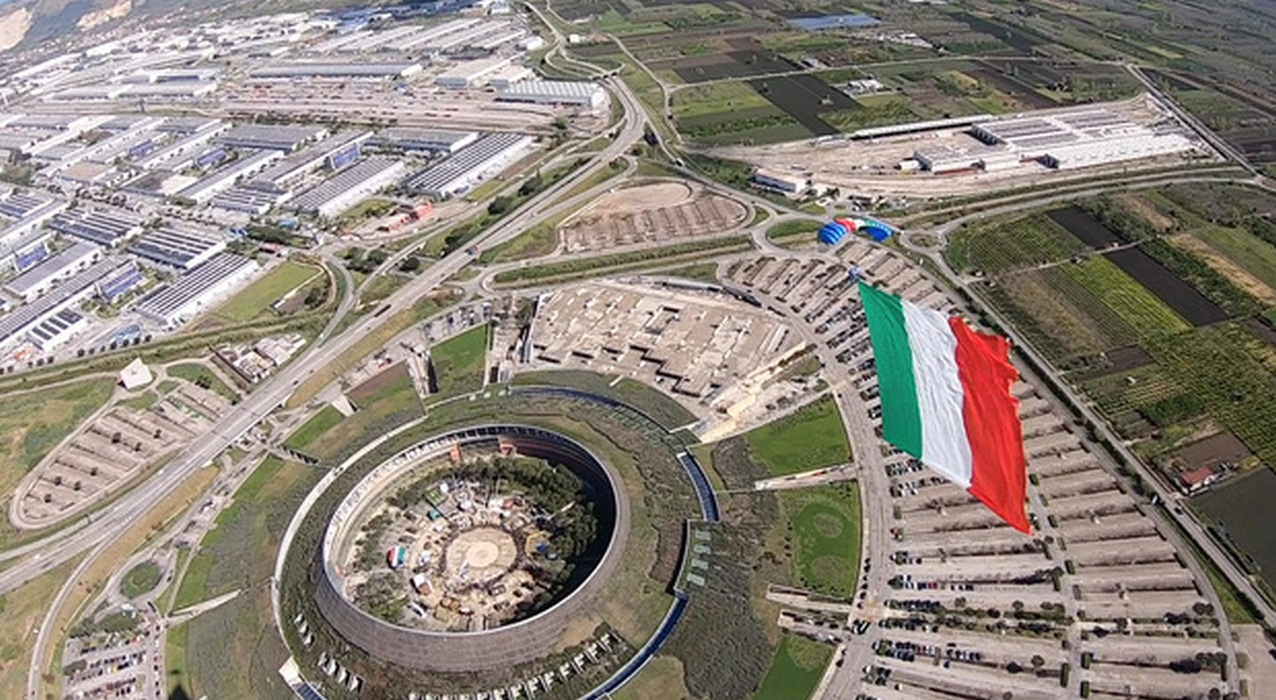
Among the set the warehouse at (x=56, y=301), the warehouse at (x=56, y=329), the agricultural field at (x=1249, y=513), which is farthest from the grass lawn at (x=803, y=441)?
the warehouse at (x=56, y=301)

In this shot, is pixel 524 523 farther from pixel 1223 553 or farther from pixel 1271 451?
pixel 1271 451

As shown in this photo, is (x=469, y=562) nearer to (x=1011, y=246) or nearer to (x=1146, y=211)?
(x=1011, y=246)

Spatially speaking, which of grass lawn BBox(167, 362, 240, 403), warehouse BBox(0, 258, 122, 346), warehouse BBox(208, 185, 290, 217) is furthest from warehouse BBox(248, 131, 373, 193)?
grass lawn BBox(167, 362, 240, 403)

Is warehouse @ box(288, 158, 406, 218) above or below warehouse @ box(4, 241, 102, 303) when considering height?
above

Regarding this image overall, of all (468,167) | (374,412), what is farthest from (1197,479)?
(468,167)

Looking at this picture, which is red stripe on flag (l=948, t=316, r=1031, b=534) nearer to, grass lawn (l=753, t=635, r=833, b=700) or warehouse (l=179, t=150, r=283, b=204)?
grass lawn (l=753, t=635, r=833, b=700)
